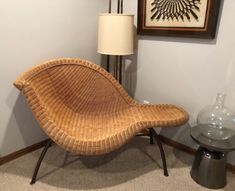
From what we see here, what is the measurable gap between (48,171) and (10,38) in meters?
1.07

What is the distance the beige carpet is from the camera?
5.59ft

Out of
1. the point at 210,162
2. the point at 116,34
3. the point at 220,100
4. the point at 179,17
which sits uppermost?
the point at 179,17

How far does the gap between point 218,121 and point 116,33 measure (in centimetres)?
111

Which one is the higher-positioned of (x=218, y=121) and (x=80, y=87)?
(x=80, y=87)

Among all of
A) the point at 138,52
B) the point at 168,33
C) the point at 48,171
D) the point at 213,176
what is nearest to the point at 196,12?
the point at 168,33

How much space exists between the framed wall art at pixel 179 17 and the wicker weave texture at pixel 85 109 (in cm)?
63

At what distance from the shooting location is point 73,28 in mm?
2203

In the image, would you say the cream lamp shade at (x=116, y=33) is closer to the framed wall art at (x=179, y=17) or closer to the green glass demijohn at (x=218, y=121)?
the framed wall art at (x=179, y=17)

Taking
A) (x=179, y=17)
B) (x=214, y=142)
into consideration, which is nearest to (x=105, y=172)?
(x=214, y=142)

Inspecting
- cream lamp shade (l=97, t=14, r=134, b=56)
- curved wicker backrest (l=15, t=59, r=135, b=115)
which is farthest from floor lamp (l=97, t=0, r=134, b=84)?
curved wicker backrest (l=15, t=59, r=135, b=115)

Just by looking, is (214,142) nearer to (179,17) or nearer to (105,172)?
(105,172)

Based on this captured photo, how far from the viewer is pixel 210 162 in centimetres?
170

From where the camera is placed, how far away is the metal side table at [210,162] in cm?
167

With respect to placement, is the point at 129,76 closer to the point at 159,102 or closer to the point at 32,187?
the point at 159,102
